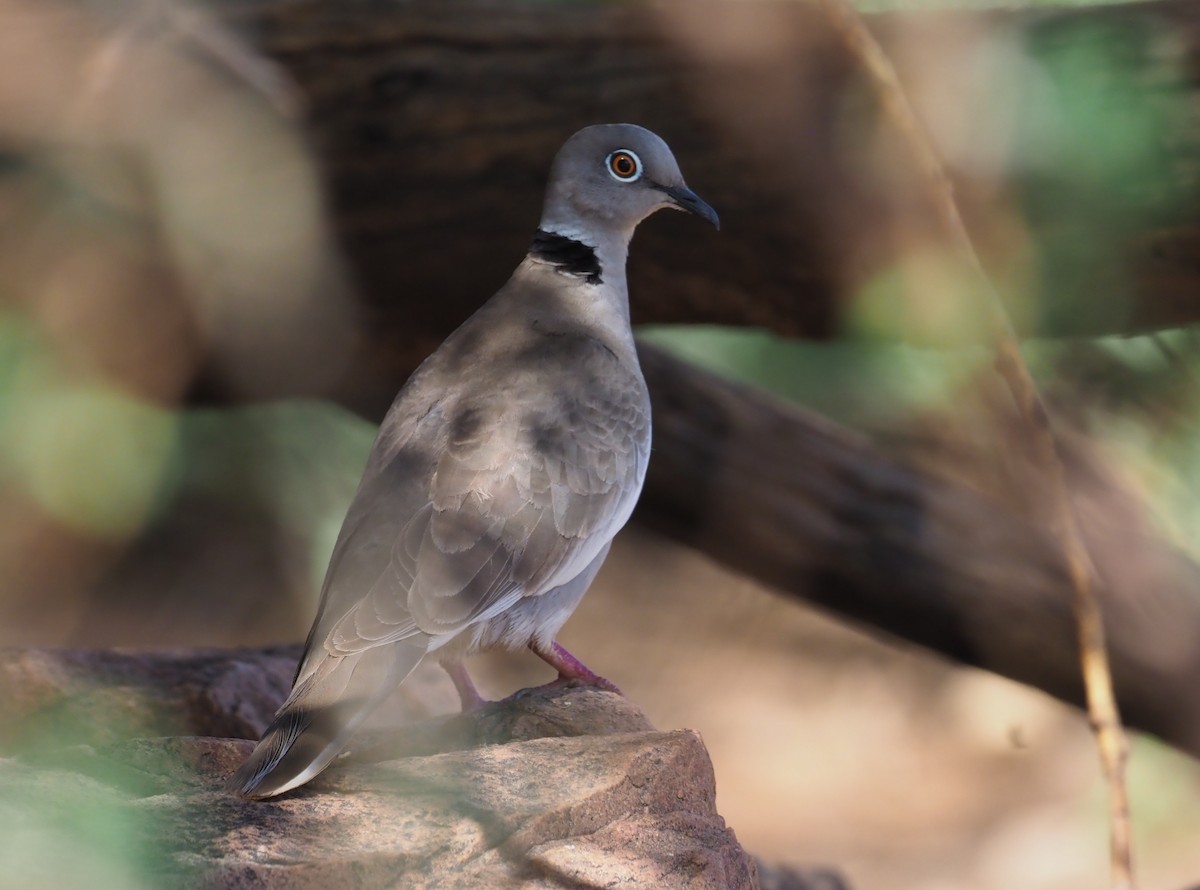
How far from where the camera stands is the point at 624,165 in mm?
3260

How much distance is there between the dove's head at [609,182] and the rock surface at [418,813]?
1.14 metres

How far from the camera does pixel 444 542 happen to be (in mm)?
2625

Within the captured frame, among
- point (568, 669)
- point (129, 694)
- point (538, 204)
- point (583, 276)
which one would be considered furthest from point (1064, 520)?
point (538, 204)

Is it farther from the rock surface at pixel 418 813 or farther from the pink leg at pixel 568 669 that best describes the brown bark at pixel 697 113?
the rock surface at pixel 418 813

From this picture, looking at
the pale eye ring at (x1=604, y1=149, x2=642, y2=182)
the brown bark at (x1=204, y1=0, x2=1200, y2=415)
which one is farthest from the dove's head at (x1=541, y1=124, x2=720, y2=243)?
the brown bark at (x1=204, y1=0, x2=1200, y2=415)

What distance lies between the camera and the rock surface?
73.9 inches

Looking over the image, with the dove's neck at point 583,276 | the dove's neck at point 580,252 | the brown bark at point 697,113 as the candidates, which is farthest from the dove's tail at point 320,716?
the brown bark at point 697,113

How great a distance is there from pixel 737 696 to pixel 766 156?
15.6ft

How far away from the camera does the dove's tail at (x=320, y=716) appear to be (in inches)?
86.1

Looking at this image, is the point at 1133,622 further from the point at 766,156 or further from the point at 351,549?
the point at 351,549

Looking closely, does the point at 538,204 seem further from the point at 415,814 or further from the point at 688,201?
the point at 415,814

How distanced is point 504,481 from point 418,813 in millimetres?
773

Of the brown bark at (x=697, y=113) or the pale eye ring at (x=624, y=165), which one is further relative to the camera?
the brown bark at (x=697, y=113)

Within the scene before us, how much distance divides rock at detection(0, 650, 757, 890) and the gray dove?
122 millimetres
